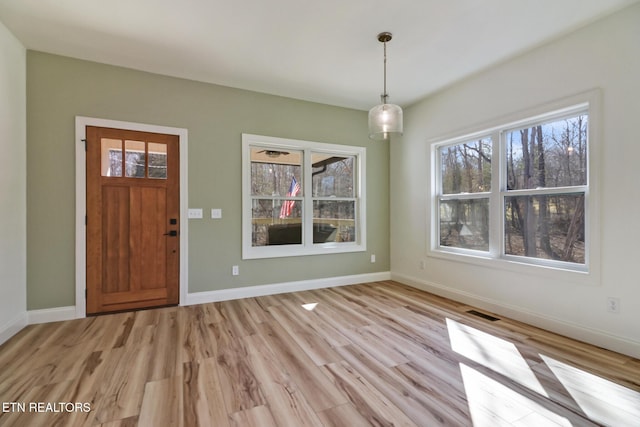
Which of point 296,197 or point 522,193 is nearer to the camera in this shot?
point 522,193

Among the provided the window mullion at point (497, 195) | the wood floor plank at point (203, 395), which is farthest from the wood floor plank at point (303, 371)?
the window mullion at point (497, 195)

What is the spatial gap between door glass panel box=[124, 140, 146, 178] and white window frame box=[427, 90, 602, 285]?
3.94 meters

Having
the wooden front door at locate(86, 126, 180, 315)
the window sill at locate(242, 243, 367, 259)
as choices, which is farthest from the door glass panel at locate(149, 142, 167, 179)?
the window sill at locate(242, 243, 367, 259)

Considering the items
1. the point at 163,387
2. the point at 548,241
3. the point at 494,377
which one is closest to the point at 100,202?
the point at 163,387

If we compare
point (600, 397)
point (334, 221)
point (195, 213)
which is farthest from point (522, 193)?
point (195, 213)

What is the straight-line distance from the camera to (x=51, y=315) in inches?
121

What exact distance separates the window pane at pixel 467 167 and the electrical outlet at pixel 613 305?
1.58 m

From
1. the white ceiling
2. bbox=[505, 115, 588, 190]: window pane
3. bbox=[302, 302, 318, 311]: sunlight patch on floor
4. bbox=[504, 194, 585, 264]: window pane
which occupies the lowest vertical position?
bbox=[302, 302, 318, 311]: sunlight patch on floor

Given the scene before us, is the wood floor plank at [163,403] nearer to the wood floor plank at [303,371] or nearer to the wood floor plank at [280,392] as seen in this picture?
the wood floor plank at [280,392]

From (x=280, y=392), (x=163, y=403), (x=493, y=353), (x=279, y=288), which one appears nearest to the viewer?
(x=163, y=403)

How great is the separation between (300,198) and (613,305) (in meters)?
3.60

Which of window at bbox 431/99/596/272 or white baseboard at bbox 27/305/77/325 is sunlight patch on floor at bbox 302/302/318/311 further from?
white baseboard at bbox 27/305/77/325

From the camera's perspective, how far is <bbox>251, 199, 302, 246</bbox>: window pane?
163 inches

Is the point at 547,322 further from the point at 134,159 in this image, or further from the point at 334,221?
the point at 134,159
